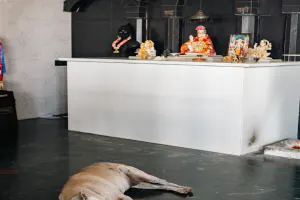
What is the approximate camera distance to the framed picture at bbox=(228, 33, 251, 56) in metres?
5.94

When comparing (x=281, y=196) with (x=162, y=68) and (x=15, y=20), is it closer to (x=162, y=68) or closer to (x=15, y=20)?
(x=162, y=68)

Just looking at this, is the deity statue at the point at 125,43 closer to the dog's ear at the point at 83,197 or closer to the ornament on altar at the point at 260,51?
the ornament on altar at the point at 260,51

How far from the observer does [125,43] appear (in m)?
8.23

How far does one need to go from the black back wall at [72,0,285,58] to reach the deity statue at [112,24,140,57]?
0.27 meters

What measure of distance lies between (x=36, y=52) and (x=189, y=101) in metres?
3.66

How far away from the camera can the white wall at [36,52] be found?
7984 mm

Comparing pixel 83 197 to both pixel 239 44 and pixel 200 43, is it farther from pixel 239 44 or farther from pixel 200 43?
pixel 200 43

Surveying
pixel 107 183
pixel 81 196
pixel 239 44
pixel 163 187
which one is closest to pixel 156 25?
pixel 239 44

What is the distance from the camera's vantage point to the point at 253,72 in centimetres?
543

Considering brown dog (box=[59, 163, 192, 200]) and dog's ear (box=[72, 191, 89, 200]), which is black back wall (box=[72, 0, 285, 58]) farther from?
dog's ear (box=[72, 191, 89, 200])

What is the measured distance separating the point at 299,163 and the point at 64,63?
4923 mm

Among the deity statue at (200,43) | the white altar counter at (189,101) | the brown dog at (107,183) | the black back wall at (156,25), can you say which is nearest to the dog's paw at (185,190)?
the brown dog at (107,183)

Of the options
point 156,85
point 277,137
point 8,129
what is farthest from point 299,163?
point 8,129

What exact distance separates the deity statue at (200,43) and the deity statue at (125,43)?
985mm
